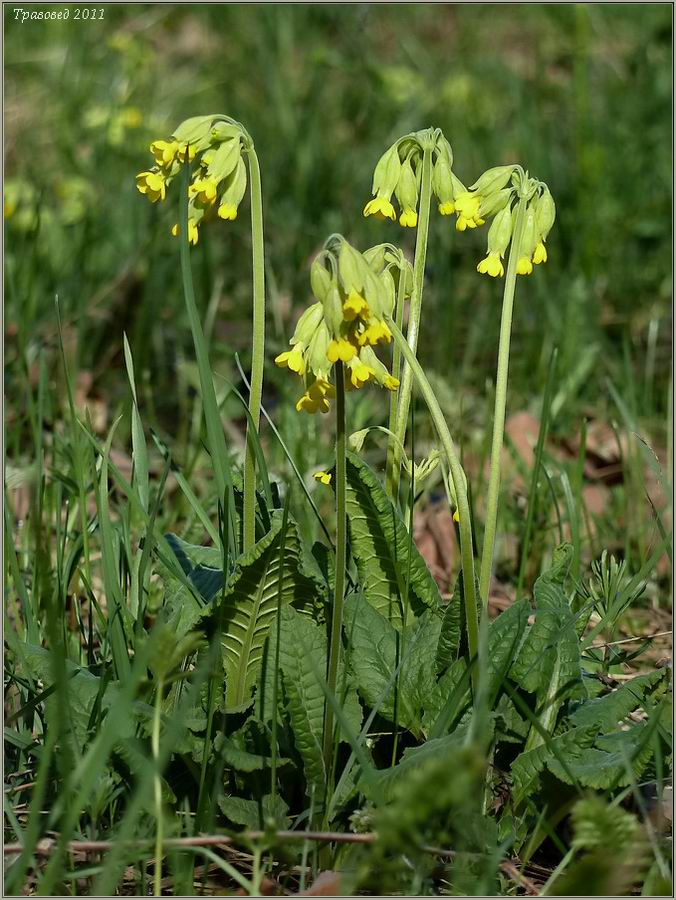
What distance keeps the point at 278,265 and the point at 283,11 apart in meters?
2.77

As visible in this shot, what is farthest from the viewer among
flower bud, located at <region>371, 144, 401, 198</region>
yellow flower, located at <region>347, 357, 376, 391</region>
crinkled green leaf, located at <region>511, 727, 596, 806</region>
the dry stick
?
flower bud, located at <region>371, 144, 401, 198</region>

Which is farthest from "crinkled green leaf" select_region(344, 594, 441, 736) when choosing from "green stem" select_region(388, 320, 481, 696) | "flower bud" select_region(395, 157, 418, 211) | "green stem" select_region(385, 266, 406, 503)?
"flower bud" select_region(395, 157, 418, 211)

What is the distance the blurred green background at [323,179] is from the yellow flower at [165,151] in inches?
44.3

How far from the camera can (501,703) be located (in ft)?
6.70

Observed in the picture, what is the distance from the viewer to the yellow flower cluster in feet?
6.54

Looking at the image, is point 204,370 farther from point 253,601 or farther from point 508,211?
point 508,211

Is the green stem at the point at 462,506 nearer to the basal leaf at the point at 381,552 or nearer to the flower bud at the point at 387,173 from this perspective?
the basal leaf at the point at 381,552

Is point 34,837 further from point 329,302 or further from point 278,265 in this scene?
point 278,265

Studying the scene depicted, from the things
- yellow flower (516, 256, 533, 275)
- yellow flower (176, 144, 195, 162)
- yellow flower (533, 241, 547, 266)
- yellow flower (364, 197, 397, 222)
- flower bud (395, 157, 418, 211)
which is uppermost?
yellow flower (176, 144, 195, 162)

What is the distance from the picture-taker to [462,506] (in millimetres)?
1915

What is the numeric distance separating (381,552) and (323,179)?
141 inches

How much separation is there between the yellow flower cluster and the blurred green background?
102cm

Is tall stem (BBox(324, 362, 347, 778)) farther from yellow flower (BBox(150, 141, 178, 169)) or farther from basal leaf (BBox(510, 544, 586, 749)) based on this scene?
yellow flower (BBox(150, 141, 178, 169))

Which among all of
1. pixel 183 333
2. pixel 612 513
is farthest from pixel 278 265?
pixel 612 513
